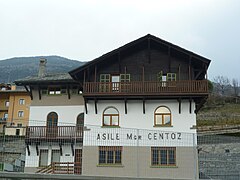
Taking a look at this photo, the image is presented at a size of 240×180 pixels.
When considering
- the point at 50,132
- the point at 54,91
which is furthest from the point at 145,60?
the point at 50,132

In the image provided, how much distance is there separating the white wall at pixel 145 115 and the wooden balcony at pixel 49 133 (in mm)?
2330

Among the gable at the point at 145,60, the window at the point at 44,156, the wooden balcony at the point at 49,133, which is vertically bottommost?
the window at the point at 44,156

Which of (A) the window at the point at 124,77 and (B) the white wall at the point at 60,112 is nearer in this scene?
(A) the window at the point at 124,77

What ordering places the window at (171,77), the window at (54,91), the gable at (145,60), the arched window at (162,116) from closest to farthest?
the arched window at (162,116) → the gable at (145,60) → the window at (171,77) → the window at (54,91)

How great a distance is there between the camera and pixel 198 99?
897 inches

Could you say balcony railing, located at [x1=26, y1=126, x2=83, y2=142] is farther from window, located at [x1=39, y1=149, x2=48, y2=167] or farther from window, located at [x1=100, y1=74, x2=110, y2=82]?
window, located at [x1=100, y1=74, x2=110, y2=82]

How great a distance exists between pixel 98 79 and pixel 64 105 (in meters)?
3.67

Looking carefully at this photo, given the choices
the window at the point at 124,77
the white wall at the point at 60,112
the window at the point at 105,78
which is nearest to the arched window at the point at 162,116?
the window at the point at 124,77

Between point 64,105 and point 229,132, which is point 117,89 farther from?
point 229,132

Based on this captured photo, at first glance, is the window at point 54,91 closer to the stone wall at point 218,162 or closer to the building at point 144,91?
the building at point 144,91

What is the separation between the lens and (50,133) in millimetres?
21016

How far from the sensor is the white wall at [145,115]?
891 inches

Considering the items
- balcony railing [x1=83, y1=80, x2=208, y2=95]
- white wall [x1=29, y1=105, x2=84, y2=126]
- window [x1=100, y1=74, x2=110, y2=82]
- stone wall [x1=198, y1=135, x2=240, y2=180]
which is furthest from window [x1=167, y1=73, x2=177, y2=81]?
stone wall [x1=198, y1=135, x2=240, y2=180]

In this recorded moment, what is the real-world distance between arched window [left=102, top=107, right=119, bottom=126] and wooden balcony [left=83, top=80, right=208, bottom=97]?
1.42 m
